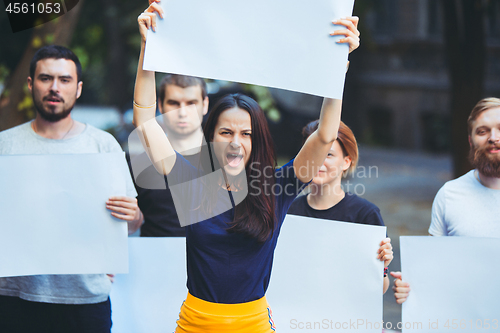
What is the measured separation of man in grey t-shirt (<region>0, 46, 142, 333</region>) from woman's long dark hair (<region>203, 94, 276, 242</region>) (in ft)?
2.32

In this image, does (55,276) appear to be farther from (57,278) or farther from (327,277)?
(327,277)

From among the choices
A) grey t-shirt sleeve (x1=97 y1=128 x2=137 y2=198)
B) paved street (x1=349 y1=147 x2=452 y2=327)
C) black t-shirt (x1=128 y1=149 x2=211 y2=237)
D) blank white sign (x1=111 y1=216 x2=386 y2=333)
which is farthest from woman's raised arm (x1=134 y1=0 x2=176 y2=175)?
paved street (x1=349 y1=147 x2=452 y2=327)

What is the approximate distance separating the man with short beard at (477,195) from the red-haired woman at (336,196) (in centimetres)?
32

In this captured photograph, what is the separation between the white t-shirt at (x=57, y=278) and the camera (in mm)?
2516

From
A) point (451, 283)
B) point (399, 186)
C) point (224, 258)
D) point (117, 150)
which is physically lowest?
point (451, 283)

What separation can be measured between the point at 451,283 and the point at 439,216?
330mm

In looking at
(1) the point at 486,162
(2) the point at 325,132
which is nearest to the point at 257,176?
(2) the point at 325,132

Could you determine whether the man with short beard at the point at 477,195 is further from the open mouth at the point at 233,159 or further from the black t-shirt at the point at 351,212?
the open mouth at the point at 233,159

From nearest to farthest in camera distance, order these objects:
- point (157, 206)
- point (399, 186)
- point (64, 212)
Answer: point (64, 212) → point (157, 206) → point (399, 186)

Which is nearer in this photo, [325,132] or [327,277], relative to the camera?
[325,132]

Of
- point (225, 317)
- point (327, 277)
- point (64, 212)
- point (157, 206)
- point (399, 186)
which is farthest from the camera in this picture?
point (399, 186)

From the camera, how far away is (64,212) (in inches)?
95.5

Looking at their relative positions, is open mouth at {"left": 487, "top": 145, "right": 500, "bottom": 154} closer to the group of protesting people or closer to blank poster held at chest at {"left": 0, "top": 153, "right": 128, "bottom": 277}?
the group of protesting people

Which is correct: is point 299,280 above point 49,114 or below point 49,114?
below
